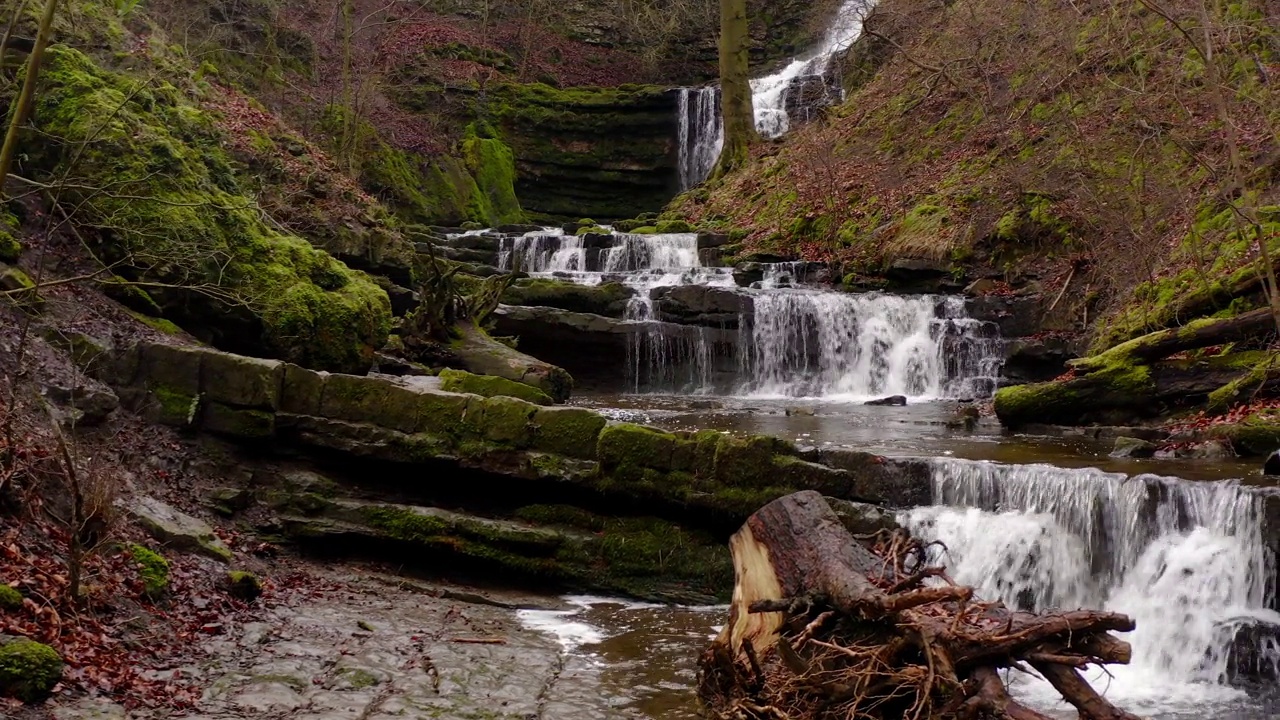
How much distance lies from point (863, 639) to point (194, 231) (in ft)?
28.0

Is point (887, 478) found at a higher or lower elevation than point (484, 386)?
lower

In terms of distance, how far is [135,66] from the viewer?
13555 millimetres

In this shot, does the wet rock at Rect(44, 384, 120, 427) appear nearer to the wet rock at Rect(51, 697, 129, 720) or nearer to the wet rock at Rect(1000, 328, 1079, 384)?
the wet rock at Rect(51, 697, 129, 720)

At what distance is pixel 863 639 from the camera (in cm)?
554

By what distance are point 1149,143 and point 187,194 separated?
1476cm

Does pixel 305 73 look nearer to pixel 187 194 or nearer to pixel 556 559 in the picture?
pixel 187 194

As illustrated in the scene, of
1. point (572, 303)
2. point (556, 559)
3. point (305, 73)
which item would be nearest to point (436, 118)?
point (305, 73)

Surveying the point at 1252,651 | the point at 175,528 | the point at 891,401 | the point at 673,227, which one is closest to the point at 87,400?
the point at 175,528

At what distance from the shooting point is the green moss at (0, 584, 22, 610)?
5.35m

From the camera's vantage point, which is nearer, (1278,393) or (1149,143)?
(1278,393)

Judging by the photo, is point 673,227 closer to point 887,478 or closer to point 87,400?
point 887,478

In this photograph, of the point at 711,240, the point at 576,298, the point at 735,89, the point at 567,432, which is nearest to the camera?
the point at 567,432

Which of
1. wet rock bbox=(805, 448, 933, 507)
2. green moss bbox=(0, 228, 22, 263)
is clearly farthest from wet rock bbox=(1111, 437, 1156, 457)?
green moss bbox=(0, 228, 22, 263)

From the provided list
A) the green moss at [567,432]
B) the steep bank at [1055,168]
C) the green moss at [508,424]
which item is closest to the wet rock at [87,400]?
the green moss at [508,424]
